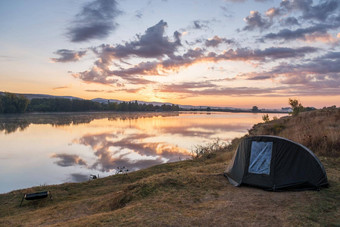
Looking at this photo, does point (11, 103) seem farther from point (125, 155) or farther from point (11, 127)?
point (125, 155)

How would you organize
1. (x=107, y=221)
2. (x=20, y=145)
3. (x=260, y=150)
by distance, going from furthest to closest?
1. (x=20, y=145)
2. (x=260, y=150)
3. (x=107, y=221)

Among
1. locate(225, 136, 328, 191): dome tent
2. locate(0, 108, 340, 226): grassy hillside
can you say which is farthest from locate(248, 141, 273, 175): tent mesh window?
locate(0, 108, 340, 226): grassy hillside

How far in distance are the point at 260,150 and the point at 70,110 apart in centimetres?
10382

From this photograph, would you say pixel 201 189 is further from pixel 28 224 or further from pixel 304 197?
pixel 28 224

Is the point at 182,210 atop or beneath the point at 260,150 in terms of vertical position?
beneath

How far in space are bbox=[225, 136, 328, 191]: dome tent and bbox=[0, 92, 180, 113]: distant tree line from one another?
85.4m

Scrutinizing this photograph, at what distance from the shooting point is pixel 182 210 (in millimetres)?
5828

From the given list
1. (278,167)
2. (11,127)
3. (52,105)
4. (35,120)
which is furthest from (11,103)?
(278,167)

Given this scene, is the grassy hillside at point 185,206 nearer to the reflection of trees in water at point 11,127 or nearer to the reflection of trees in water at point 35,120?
the reflection of trees in water at point 11,127

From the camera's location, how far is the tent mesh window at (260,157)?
7879 mm

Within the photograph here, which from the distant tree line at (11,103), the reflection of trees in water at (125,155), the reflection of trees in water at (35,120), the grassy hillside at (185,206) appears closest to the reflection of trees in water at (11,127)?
the reflection of trees in water at (35,120)

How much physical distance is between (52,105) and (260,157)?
101 m

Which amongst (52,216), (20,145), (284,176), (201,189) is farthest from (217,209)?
(20,145)

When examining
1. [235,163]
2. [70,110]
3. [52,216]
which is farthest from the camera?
[70,110]
